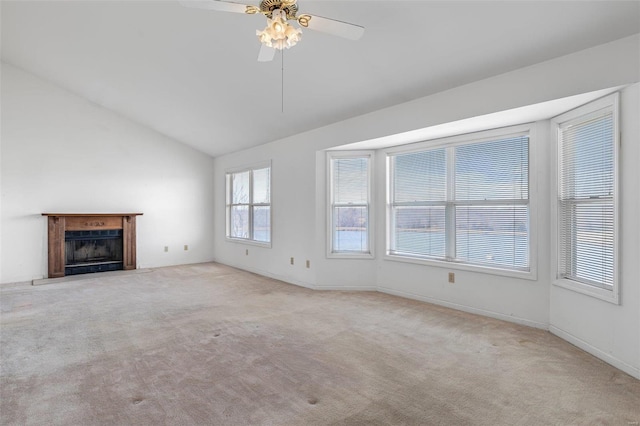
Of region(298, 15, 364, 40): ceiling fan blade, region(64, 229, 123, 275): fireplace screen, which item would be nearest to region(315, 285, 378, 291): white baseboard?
region(298, 15, 364, 40): ceiling fan blade

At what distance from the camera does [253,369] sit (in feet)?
8.34

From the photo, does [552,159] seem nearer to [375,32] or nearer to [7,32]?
[375,32]

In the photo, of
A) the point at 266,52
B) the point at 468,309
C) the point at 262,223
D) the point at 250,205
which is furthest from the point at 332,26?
the point at 250,205

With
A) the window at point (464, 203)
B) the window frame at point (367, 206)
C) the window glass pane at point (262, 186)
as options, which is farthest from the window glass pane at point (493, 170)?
the window glass pane at point (262, 186)

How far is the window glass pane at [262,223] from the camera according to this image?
624 centimetres

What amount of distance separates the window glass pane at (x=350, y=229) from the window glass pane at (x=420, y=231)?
0.47 m

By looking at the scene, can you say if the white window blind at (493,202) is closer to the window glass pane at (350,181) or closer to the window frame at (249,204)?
the window glass pane at (350,181)

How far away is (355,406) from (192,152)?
675cm

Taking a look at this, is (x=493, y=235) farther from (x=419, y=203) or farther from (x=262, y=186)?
(x=262, y=186)

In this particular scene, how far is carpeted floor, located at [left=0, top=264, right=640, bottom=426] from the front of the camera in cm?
200

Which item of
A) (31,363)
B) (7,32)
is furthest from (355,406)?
(7,32)

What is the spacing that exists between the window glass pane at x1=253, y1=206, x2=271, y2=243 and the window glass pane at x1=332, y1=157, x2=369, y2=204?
166 centimetres

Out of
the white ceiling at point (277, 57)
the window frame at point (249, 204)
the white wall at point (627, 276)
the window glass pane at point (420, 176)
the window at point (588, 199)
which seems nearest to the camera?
the white wall at point (627, 276)

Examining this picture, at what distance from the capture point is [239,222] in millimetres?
7090
